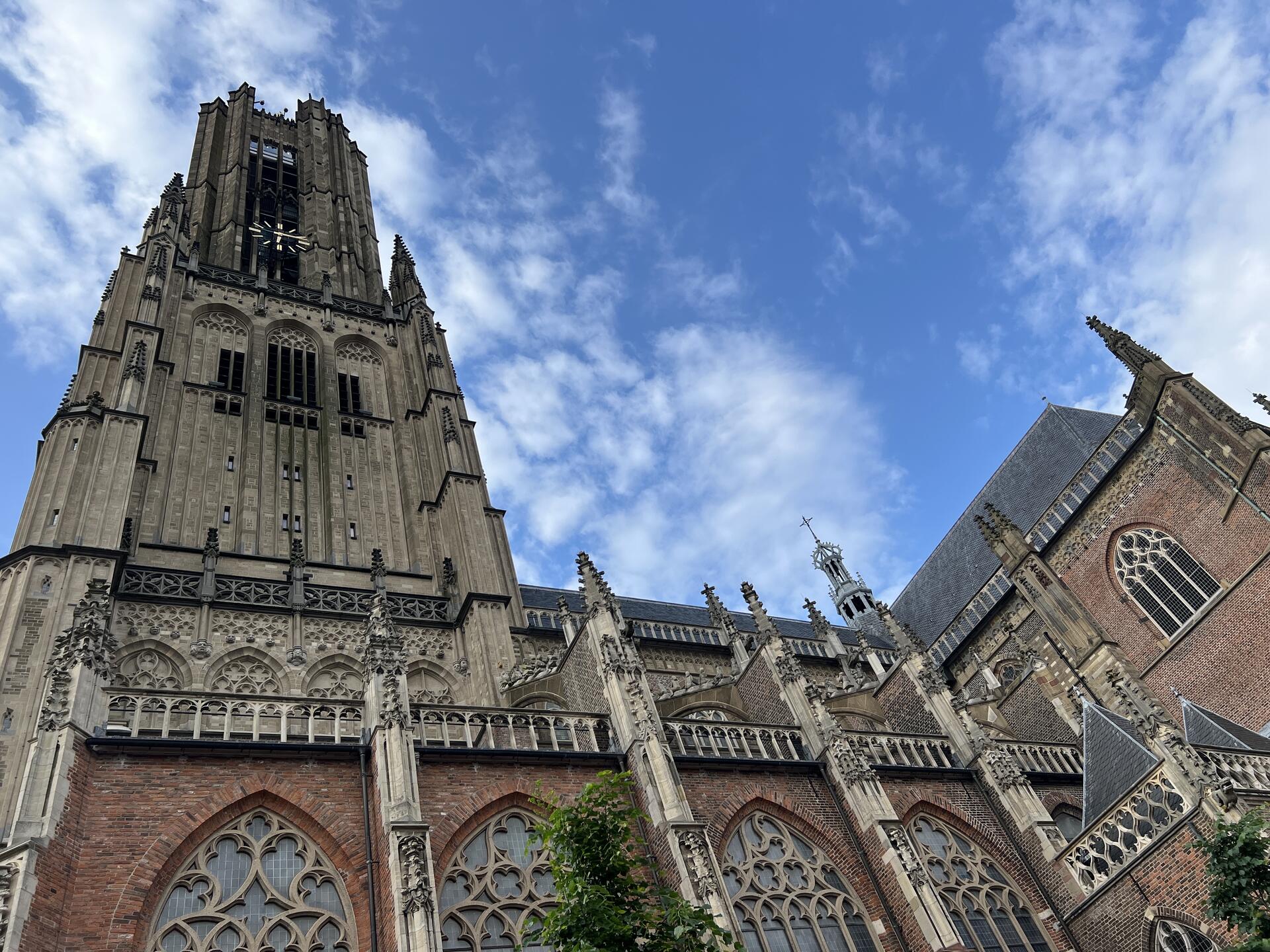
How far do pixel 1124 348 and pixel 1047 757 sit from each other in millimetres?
14361

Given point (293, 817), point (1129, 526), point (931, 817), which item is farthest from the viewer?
point (1129, 526)

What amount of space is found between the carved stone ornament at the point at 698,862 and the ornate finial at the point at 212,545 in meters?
15.0

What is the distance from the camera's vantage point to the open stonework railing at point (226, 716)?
13938 mm

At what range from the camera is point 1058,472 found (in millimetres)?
32000

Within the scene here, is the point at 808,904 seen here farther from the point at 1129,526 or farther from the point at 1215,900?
the point at 1129,526

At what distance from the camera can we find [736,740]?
59.6 ft

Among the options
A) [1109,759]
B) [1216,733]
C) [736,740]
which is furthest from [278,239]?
[1216,733]

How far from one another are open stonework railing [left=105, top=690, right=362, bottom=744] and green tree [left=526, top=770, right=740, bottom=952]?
16.8 feet

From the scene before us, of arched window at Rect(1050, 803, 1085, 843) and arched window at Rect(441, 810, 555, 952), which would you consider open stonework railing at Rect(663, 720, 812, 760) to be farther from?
arched window at Rect(1050, 803, 1085, 843)

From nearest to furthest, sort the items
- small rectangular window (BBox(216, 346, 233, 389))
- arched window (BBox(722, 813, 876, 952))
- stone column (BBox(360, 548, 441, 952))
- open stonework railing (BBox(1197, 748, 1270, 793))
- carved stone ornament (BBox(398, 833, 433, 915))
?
stone column (BBox(360, 548, 441, 952))
carved stone ornament (BBox(398, 833, 433, 915))
arched window (BBox(722, 813, 876, 952))
open stonework railing (BBox(1197, 748, 1270, 793))
small rectangular window (BBox(216, 346, 233, 389))

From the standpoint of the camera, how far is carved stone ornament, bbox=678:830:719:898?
13.5 metres

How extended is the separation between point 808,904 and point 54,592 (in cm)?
1613

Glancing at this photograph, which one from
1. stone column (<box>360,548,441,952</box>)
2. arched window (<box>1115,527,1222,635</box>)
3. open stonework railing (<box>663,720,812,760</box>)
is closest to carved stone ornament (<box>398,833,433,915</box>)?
stone column (<box>360,548,441,952</box>)

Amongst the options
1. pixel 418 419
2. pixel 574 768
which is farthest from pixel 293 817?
pixel 418 419
